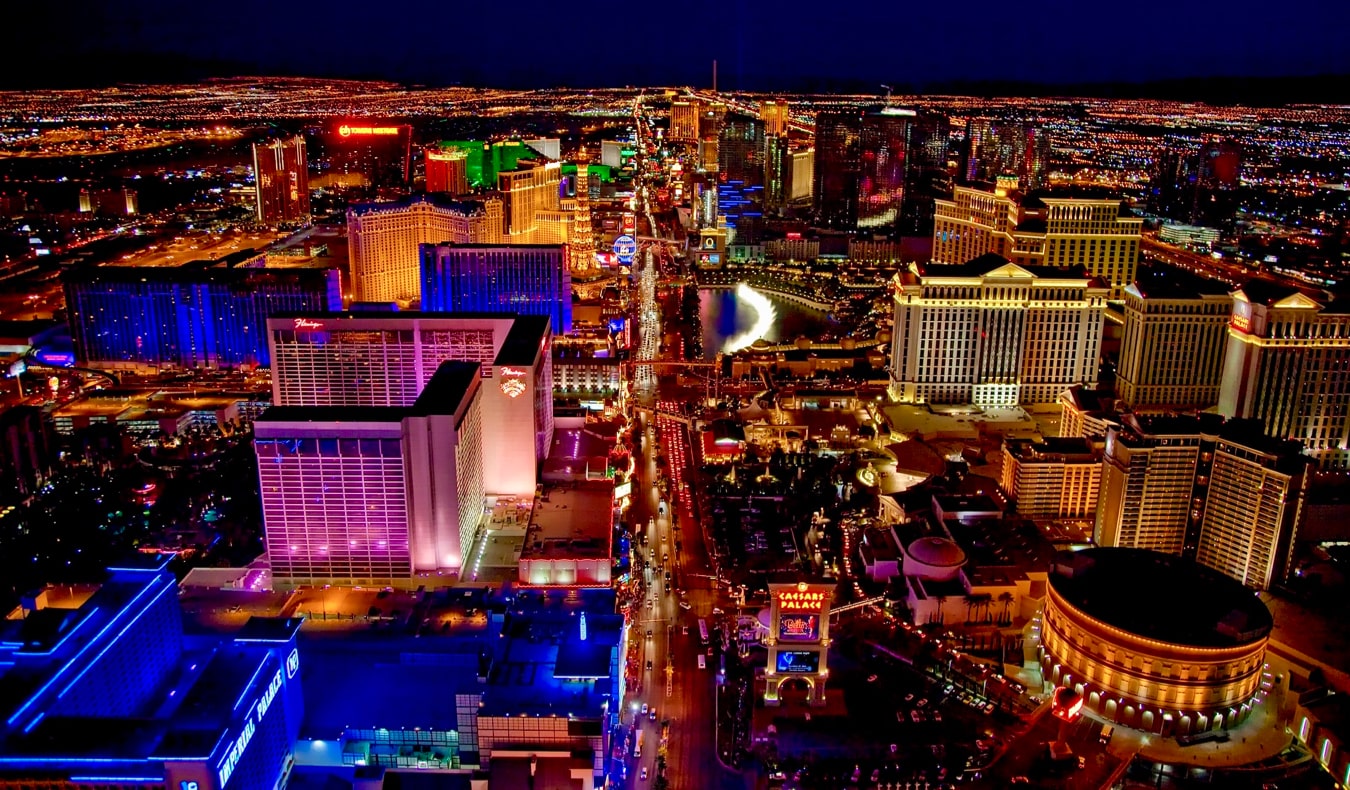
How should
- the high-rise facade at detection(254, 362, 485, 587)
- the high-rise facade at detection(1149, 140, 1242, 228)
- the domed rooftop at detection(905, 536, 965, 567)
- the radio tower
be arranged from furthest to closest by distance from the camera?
the high-rise facade at detection(1149, 140, 1242, 228) → the radio tower → the domed rooftop at detection(905, 536, 965, 567) → the high-rise facade at detection(254, 362, 485, 587)

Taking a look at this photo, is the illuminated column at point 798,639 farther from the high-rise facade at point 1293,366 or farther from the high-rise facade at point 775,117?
the high-rise facade at point 775,117

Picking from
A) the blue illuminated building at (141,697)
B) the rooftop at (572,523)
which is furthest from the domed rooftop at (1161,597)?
the blue illuminated building at (141,697)

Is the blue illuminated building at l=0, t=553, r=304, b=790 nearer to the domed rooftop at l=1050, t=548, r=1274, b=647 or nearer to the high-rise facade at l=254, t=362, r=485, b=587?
the high-rise facade at l=254, t=362, r=485, b=587

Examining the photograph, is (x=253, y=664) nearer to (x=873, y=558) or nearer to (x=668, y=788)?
(x=668, y=788)

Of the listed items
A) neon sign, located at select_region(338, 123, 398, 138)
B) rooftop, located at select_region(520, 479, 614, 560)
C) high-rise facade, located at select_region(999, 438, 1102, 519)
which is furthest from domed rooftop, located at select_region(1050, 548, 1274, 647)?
neon sign, located at select_region(338, 123, 398, 138)

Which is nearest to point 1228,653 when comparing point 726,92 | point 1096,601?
point 1096,601

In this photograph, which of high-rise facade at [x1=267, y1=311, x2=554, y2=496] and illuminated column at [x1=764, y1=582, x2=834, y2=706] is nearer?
illuminated column at [x1=764, y1=582, x2=834, y2=706]

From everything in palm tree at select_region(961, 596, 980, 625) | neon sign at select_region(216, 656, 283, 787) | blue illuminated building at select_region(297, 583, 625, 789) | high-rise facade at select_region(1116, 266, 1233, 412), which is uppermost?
high-rise facade at select_region(1116, 266, 1233, 412)

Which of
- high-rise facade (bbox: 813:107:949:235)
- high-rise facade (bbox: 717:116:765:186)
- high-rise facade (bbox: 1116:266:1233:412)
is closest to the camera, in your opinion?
high-rise facade (bbox: 1116:266:1233:412)
